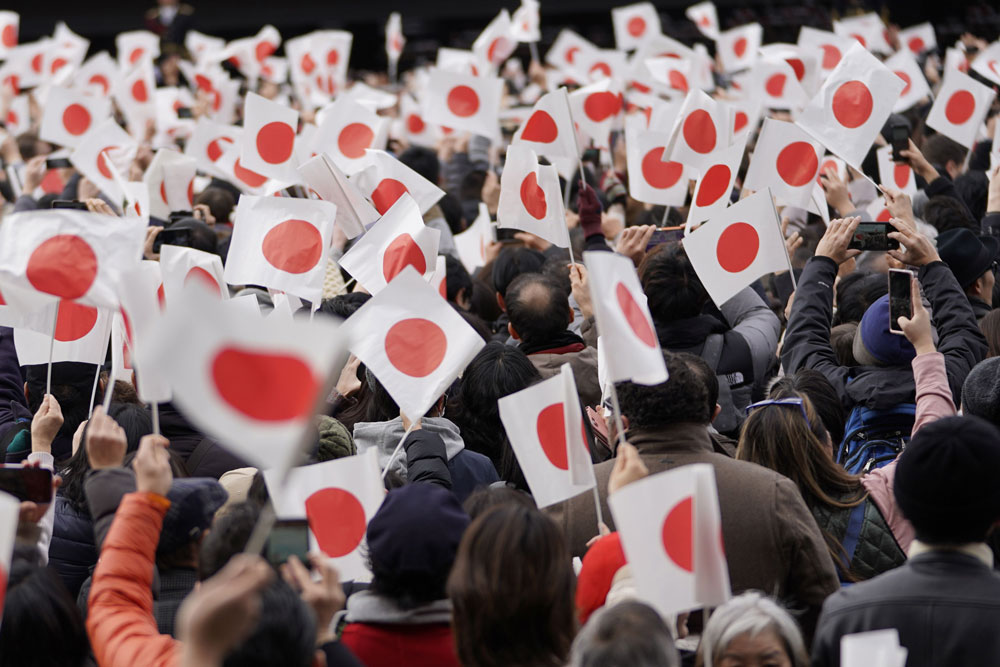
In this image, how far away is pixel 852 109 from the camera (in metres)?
5.44

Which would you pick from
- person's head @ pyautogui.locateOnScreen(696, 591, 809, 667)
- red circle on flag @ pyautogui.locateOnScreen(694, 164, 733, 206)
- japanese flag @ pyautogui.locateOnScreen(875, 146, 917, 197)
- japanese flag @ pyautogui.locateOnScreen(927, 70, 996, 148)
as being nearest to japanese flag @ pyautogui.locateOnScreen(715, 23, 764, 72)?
japanese flag @ pyautogui.locateOnScreen(927, 70, 996, 148)

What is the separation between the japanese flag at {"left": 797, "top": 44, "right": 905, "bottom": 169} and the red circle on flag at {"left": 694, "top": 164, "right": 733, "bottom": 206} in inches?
15.1

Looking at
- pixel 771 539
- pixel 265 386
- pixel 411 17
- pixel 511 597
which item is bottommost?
pixel 411 17

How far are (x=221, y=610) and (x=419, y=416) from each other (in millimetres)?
1733

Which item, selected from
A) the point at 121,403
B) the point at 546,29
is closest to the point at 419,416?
the point at 121,403

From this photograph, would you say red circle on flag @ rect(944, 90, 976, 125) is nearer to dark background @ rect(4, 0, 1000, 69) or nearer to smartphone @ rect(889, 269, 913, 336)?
smartphone @ rect(889, 269, 913, 336)

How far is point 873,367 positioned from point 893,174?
336 centimetres

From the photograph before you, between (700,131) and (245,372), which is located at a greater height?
(245,372)

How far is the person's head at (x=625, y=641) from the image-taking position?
2109 mm

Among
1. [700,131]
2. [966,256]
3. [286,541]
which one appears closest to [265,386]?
[286,541]

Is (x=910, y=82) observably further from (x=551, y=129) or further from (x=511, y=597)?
(x=511, y=597)

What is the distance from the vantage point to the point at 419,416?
12.1 feet

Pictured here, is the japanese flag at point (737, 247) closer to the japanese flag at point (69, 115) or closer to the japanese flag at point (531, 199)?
the japanese flag at point (531, 199)

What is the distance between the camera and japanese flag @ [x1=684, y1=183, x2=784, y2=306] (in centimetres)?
441
